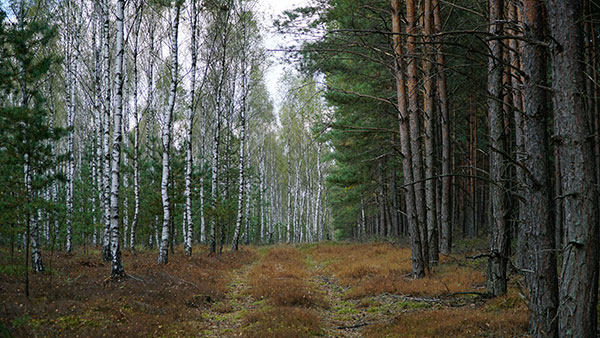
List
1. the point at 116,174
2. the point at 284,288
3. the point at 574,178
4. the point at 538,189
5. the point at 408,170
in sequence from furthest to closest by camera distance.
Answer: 1. the point at 116,174
2. the point at 408,170
3. the point at 284,288
4. the point at 538,189
5. the point at 574,178

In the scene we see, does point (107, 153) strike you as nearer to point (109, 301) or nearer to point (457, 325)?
point (109, 301)

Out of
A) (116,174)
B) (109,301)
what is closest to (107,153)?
(116,174)

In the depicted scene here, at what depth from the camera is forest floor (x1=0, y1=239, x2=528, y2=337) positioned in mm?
6281

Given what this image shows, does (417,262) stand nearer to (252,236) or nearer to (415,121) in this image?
(415,121)

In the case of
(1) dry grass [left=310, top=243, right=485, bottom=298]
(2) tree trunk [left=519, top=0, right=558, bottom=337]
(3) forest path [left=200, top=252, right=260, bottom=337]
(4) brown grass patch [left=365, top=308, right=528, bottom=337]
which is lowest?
(3) forest path [left=200, top=252, right=260, bottom=337]

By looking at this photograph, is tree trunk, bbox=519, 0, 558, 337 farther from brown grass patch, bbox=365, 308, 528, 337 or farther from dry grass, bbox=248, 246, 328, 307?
dry grass, bbox=248, 246, 328, 307

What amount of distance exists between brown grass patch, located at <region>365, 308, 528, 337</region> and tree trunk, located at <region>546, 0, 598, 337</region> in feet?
6.86

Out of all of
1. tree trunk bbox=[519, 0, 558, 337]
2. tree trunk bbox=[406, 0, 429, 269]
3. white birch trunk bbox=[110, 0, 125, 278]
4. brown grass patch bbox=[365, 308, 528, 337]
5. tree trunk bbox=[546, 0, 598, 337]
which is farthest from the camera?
white birch trunk bbox=[110, 0, 125, 278]

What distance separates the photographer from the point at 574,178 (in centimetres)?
372

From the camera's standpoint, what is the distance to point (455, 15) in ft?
46.4

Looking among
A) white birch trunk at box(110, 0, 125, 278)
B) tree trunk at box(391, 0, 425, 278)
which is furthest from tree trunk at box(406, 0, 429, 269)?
white birch trunk at box(110, 0, 125, 278)

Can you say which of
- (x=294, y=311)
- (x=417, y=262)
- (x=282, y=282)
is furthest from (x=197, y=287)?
(x=417, y=262)

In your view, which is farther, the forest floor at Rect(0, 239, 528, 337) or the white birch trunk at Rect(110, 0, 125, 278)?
the white birch trunk at Rect(110, 0, 125, 278)

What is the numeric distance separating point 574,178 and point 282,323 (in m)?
5.35
